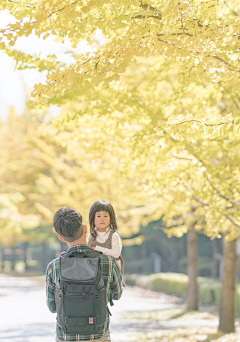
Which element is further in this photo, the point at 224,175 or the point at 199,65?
the point at 224,175

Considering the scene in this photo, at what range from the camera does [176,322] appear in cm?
1600

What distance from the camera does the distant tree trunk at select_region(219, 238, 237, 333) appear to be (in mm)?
13469

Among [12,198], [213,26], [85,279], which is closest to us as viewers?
[85,279]

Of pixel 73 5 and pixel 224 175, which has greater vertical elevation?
pixel 73 5

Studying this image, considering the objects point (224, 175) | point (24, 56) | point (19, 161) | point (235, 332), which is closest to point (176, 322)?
point (235, 332)

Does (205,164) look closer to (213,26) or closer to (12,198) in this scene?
(213,26)

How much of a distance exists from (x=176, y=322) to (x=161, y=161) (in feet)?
26.7

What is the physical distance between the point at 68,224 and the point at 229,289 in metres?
10.3

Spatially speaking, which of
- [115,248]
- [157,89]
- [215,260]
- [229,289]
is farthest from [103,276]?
[215,260]

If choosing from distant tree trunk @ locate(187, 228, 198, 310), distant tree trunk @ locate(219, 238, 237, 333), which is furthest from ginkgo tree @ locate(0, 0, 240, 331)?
distant tree trunk @ locate(187, 228, 198, 310)

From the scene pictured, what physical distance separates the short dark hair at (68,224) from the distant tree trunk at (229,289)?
1014cm

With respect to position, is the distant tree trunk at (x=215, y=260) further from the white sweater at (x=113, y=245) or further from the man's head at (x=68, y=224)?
the man's head at (x=68, y=224)

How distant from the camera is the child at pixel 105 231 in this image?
4.83 meters

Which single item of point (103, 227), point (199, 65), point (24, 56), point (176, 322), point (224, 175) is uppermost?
point (24, 56)
